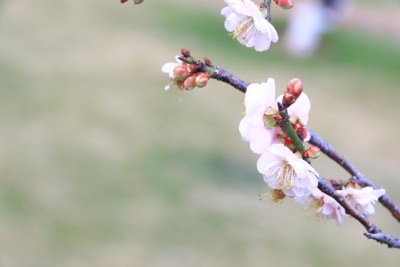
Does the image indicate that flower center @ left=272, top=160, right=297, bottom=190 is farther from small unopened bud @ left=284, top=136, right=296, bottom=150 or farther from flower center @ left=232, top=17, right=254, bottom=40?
flower center @ left=232, top=17, right=254, bottom=40

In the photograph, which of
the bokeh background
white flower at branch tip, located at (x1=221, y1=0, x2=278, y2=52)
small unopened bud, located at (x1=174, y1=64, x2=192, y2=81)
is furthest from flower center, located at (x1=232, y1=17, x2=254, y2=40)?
the bokeh background

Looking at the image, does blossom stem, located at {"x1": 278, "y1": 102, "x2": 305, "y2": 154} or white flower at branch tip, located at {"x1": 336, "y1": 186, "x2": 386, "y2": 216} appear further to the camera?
white flower at branch tip, located at {"x1": 336, "y1": 186, "x2": 386, "y2": 216}

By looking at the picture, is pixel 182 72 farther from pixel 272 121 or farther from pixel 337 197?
pixel 337 197

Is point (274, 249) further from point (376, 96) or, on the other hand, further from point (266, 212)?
point (376, 96)

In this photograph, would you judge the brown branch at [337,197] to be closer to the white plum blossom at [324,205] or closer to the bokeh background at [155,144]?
the white plum blossom at [324,205]

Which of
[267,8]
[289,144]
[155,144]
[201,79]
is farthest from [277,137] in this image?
[155,144]
